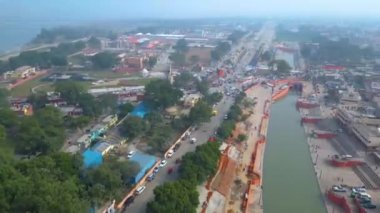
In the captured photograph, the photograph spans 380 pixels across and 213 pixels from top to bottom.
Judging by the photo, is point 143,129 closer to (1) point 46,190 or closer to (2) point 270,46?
(1) point 46,190

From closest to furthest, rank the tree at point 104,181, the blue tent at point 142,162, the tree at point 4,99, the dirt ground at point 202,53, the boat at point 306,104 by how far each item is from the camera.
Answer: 1. the tree at point 104,181
2. the blue tent at point 142,162
3. the tree at point 4,99
4. the boat at point 306,104
5. the dirt ground at point 202,53

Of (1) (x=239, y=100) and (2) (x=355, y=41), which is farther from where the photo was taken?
(2) (x=355, y=41)

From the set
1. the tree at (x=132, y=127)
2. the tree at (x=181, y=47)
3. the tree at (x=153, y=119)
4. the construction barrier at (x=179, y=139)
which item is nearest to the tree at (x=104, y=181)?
the construction barrier at (x=179, y=139)

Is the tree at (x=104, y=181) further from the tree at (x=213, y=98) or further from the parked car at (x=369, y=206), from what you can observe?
the tree at (x=213, y=98)

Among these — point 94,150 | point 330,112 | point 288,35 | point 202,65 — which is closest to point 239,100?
point 330,112

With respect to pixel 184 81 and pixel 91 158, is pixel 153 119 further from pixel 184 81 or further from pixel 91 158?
pixel 184 81

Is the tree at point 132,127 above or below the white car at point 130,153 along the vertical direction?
above
